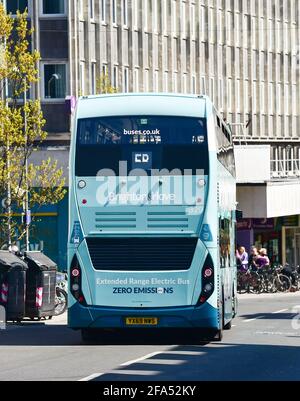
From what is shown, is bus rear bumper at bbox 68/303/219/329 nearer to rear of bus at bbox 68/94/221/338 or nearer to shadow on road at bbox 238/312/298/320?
rear of bus at bbox 68/94/221/338

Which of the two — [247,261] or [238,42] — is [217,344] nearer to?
[247,261]

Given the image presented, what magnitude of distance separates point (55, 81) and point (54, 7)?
2.79 meters

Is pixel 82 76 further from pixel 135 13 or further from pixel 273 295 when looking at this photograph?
pixel 273 295

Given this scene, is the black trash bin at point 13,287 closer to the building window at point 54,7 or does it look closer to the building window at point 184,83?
the building window at point 54,7

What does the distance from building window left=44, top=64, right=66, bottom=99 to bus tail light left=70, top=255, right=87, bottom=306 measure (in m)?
34.6

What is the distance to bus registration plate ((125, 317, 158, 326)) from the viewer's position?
27.6 m

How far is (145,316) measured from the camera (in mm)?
27594

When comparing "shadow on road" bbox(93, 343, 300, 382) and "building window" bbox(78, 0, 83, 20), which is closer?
"shadow on road" bbox(93, 343, 300, 382)

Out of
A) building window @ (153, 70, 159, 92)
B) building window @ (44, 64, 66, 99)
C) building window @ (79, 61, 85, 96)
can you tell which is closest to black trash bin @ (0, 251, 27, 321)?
building window @ (44, 64, 66, 99)

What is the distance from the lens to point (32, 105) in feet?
148

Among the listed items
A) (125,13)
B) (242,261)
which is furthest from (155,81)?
(242,261)

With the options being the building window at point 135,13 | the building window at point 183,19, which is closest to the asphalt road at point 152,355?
the building window at point 135,13

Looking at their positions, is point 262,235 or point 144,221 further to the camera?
point 262,235

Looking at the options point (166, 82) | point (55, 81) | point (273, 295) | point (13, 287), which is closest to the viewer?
point (13, 287)
